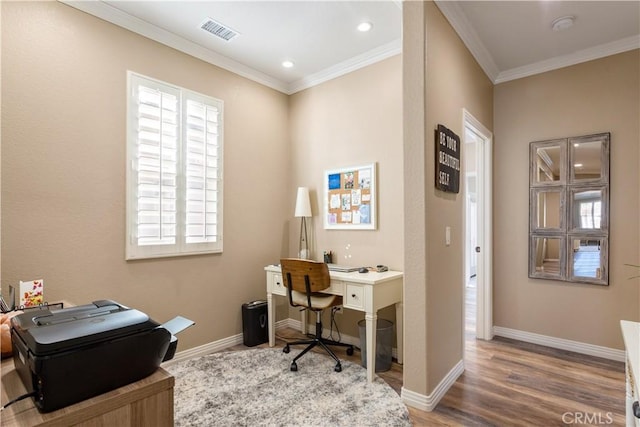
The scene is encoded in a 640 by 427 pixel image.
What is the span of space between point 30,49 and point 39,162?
2.40 ft

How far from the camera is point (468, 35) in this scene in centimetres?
277

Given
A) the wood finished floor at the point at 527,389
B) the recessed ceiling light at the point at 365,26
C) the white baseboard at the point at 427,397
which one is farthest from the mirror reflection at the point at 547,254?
the recessed ceiling light at the point at 365,26

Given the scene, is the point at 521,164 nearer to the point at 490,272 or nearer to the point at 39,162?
the point at 490,272

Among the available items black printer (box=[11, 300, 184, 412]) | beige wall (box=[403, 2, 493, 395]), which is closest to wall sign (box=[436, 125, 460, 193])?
beige wall (box=[403, 2, 493, 395])

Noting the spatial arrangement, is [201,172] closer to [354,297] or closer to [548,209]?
[354,297]

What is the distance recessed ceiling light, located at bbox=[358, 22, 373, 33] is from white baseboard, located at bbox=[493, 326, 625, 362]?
10.5ft

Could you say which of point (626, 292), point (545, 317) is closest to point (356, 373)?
point (545, 317)

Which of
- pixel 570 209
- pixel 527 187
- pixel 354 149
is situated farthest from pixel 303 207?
pixel 570 209

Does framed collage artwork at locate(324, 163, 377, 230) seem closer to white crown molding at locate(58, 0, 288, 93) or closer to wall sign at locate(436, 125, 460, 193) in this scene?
wall sign at locate(436, 125, 460, 193)

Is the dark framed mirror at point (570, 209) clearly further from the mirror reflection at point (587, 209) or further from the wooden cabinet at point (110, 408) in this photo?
the wooden cabinet at point (110, 408)

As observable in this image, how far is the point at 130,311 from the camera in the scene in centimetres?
107

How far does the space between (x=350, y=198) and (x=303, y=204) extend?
0.52 metres

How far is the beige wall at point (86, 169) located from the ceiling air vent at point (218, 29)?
362 mm

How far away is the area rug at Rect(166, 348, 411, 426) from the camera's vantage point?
207 cm
